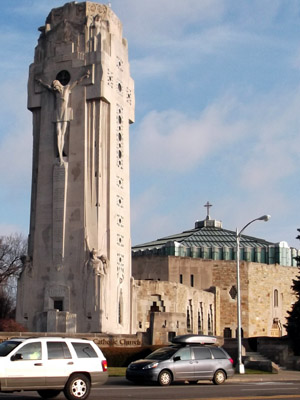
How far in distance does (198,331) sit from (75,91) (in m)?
27.3

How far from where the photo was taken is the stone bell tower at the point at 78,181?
173ft

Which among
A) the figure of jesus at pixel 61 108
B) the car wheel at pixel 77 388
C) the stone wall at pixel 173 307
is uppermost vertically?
the figure of jesus at pixel 61 108

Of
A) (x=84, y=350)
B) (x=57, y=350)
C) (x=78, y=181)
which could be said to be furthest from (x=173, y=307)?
(x=57, y=350)

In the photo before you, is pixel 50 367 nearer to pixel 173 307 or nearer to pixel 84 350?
pixel 84 350

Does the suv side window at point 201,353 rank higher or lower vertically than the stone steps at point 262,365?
higher

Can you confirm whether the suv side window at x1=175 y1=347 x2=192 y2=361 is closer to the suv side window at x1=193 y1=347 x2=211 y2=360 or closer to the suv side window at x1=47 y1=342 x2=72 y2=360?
the suv side window at x1=193 y1=347 x2=211 y2=360

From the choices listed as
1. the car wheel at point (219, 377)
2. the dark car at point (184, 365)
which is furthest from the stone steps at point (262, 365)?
the car wheel at point (219, 377)

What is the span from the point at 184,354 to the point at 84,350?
26.8 feet

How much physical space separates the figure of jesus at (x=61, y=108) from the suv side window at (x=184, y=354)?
28657 mm

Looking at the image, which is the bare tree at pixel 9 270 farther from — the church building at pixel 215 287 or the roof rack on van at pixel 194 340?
the roof rack on van at pixel 194 340

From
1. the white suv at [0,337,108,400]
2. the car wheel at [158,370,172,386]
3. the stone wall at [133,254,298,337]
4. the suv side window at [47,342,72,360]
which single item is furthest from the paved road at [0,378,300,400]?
the stone wall at [133,254,298,337]

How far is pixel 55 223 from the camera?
5388 centimetres

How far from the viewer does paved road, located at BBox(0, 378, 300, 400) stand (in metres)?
21.2

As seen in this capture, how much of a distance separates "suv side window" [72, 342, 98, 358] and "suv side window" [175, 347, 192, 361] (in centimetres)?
749
